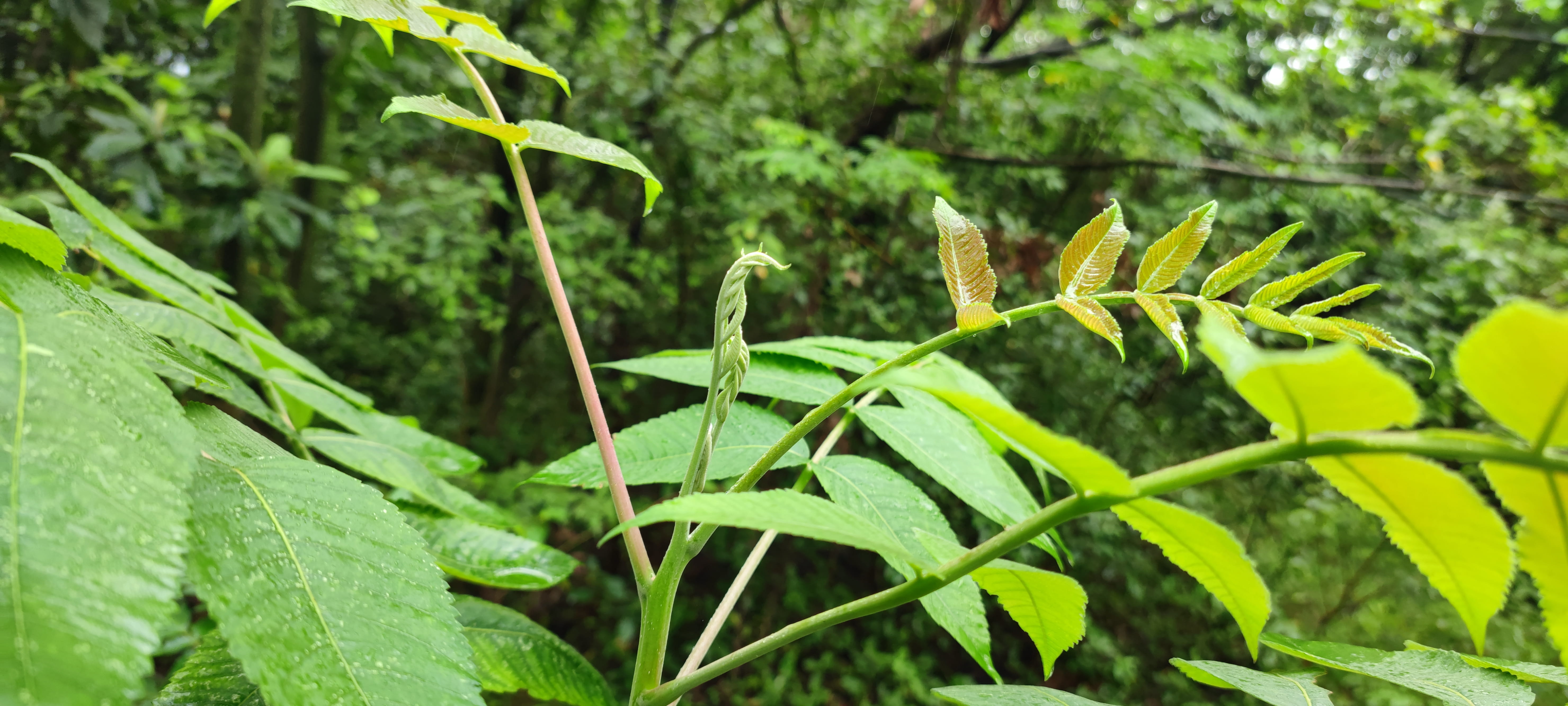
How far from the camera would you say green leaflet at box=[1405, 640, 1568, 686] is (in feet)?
1.76

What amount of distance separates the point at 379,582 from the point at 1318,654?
0.72 meters

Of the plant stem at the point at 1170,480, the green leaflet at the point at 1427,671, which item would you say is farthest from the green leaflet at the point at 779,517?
the green leaflet at the point at 1427,671

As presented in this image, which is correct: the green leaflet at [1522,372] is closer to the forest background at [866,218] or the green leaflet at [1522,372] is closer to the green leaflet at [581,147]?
the green leaflet at [581,147]

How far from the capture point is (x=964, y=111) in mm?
4539

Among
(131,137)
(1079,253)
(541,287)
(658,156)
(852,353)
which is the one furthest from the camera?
(541,287)

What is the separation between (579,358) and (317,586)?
0.32 m

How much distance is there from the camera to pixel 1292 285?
515 mm

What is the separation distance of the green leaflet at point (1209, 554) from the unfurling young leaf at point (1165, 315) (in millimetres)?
128

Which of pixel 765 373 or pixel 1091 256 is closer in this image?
pixel 1091 256

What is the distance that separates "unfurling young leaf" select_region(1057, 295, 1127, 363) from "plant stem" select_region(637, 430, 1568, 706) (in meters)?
0.14

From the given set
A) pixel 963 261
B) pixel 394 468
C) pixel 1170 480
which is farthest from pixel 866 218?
pixel 1170 480

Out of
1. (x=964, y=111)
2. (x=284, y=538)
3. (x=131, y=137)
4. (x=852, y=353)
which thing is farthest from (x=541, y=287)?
(x=284, y=538)

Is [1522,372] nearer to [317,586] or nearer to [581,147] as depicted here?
[317,586]

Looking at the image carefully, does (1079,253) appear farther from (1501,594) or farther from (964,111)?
(964,111)
